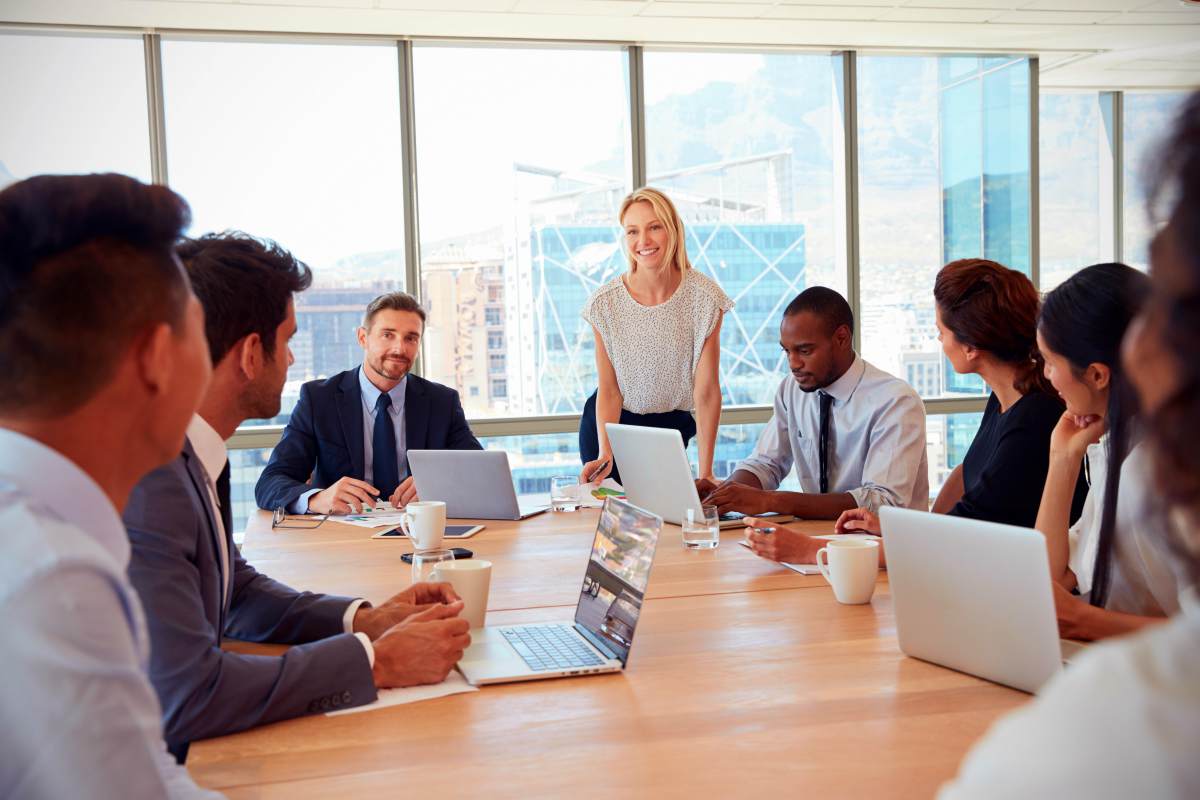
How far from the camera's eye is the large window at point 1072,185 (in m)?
7.50

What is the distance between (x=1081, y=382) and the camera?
Answer: 7.13ft

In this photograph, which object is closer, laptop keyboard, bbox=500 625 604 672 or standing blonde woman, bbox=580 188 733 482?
laptop keyboard, bbox=500 625 604 672

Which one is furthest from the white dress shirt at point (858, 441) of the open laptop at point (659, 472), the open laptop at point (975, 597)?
the open laptop at point (975, 597)

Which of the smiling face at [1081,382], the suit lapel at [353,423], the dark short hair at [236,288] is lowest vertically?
the suit lapel at [353,423]

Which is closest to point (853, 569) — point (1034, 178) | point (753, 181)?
point (753, 181)

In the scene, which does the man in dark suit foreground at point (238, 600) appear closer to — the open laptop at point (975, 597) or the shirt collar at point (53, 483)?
the shirt collar at point (53, 483)

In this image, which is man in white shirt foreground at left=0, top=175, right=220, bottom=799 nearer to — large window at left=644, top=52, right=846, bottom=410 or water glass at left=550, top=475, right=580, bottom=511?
water glass at left=550, top=475, right=580, bottom=511

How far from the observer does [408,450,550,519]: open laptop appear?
318 centimetres

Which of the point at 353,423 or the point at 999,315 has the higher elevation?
the point at 999,315

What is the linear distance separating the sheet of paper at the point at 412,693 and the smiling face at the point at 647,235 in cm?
308

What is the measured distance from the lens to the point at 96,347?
1.00 meters

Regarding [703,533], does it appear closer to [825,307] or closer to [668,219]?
[825,307]

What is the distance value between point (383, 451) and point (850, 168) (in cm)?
401

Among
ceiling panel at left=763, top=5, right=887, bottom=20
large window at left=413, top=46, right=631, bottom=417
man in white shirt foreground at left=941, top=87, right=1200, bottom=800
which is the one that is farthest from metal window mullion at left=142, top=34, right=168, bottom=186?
man in white shirt foreground at left=941, top=87, right=1200, bottom=800
